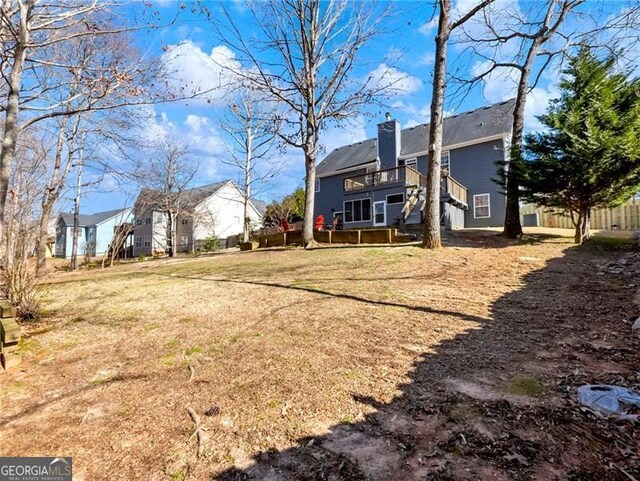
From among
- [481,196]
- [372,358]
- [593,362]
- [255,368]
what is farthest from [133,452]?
[481,196]

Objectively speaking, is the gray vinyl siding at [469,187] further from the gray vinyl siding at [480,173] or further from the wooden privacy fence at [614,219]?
the wooden privacy fence at [614,219]

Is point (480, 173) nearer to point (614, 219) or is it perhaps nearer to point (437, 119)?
point (614, 219)

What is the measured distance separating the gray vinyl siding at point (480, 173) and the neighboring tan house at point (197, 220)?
18236mm

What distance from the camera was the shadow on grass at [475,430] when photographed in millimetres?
1842

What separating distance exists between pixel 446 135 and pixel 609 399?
22.6m

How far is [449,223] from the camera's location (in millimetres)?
17734

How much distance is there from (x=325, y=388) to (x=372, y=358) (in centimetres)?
69

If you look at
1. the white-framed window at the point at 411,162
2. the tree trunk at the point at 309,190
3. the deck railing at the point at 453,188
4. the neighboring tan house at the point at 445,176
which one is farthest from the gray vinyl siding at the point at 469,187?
the tree trunk at the point at 309,190

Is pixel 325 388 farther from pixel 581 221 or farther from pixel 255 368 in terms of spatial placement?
pixel 581 221

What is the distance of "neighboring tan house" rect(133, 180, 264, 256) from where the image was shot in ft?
102

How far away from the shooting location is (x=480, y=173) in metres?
20.0

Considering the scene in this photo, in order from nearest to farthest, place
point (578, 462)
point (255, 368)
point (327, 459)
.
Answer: point (578, 462) < point (327, 459) < point (255, 368)

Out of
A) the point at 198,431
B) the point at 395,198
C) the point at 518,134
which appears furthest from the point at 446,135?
the point at 198,431

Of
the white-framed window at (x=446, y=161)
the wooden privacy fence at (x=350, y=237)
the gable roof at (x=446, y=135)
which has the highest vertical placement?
the gable roof at (x=446, y=135)
